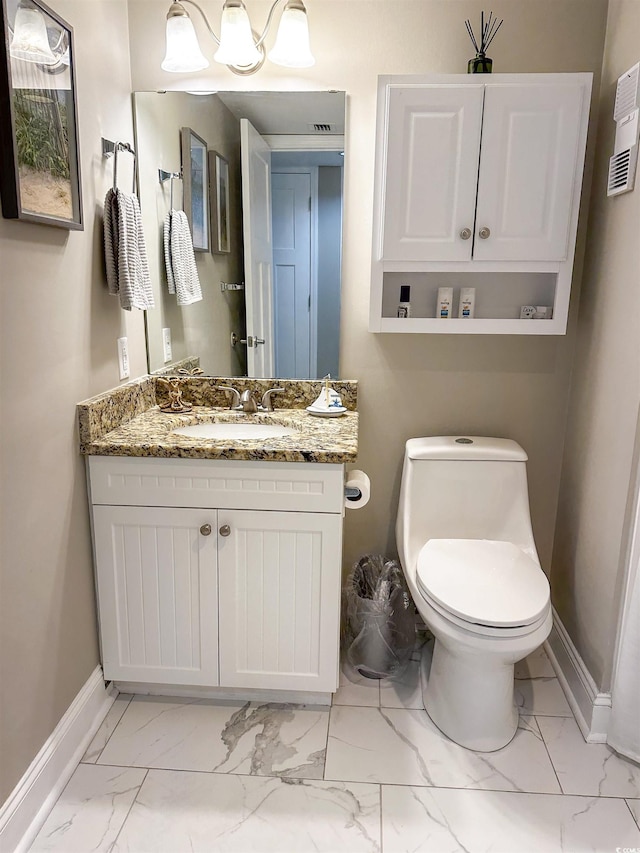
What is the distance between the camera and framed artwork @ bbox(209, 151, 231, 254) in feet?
6.98

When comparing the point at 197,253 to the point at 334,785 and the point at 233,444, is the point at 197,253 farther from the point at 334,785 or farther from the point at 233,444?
the point at 334,785

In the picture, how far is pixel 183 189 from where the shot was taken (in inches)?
84.7

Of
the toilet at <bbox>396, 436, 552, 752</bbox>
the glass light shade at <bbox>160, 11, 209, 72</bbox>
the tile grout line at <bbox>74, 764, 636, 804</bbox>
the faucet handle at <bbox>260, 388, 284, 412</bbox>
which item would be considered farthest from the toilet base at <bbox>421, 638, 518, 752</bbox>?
A: the glass light shade at <bbox>160, 11, 209, 72</bbox>

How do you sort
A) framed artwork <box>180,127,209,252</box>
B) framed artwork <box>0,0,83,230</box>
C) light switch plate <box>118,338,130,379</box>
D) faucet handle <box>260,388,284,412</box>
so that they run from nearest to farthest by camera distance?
framed artwork <box>0,0,83,230</box>
light switch plate <box>118,338,130,379</box>
framed artwork <box>180,127,209,252</box>
faucet handle <box>260,388,284,412</box>

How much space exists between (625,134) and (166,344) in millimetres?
1616

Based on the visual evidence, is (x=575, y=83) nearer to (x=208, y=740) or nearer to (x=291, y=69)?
(x=291, y=69)

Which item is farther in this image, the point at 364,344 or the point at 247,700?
the point at 364,344

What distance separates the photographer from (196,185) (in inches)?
84.8

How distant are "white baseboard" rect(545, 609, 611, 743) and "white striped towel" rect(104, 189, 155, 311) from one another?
6.01 ft

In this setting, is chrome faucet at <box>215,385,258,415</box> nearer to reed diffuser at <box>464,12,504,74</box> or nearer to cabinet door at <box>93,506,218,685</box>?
cabinet door at <box>93,506,218,685</box>

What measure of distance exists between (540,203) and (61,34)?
1.39m

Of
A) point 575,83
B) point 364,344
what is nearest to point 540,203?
point 575,83

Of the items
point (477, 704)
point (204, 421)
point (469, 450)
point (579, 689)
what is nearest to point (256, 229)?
point (204, 421)

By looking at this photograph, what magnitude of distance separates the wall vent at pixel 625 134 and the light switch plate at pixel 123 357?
1600 millimetres
